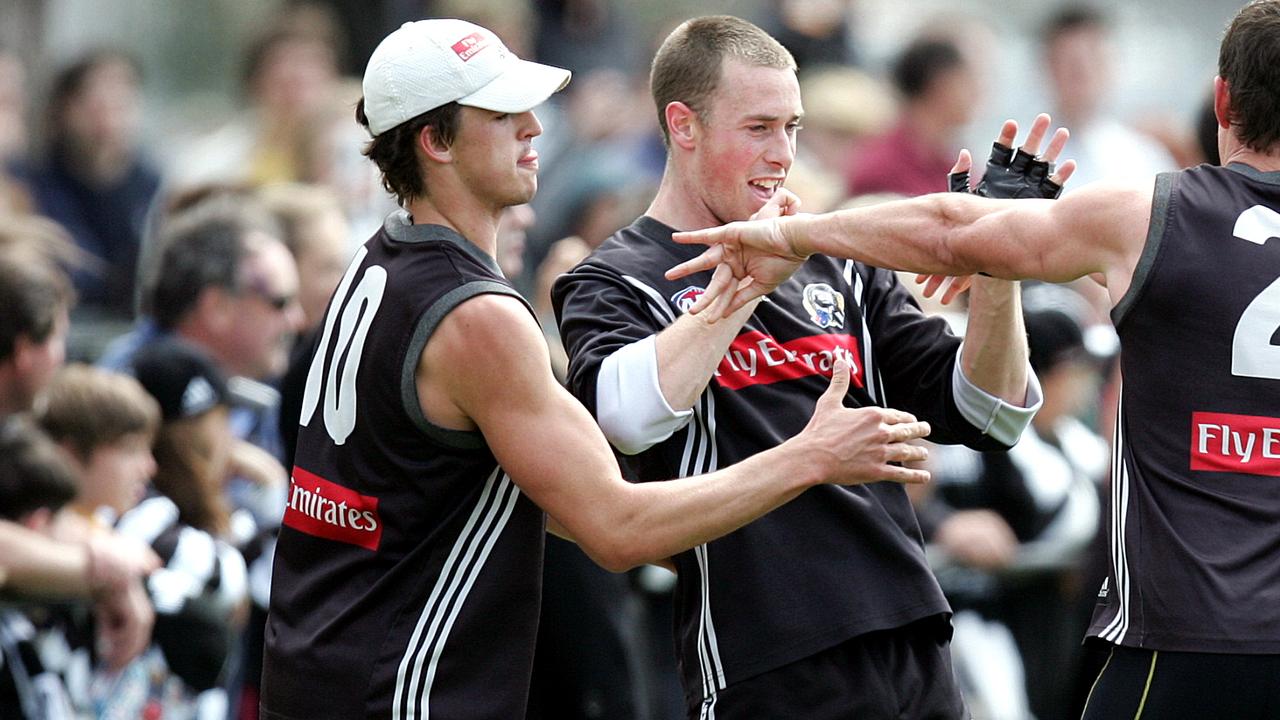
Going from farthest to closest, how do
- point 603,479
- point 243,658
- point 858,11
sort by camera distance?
point 858,11 < point 243,658 < point 603,479

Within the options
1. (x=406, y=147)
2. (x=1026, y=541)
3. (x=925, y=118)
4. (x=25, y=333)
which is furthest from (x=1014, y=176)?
(x=925, y=118)

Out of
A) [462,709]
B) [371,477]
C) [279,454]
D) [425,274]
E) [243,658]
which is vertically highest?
[425,274]

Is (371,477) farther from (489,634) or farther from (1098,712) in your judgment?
(1098,712)

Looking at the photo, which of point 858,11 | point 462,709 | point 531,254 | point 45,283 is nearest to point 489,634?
point 462,709

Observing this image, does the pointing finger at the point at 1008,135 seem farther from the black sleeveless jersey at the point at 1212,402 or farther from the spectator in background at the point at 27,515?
the spectator in background at the point at 27,515

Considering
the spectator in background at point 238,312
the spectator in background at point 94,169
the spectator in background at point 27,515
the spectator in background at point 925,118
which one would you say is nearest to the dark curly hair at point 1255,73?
the spectator in background at point 27,515

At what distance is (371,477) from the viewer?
4543 mm

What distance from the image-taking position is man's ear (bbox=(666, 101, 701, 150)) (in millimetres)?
5184

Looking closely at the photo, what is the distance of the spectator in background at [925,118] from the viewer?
10.9m

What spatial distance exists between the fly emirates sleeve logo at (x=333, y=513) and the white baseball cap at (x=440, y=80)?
89 cm

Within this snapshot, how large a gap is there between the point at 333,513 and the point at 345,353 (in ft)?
1.27

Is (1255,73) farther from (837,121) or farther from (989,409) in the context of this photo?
(837,121)

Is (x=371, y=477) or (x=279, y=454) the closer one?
(x=371, y=477)

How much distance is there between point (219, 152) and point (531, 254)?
1.98 m
